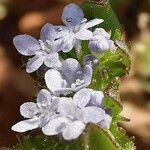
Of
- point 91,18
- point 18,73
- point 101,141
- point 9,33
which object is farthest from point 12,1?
point 101,141

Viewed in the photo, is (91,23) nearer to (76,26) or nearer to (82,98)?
(76,26)

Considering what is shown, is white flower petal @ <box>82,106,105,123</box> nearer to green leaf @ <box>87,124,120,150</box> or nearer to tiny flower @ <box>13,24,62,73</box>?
green leaf @ <box>87,124,120,150</box>

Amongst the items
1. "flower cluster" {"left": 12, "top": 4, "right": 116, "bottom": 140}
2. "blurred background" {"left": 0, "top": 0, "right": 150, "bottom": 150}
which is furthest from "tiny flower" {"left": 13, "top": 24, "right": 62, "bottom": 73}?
"blurred background" {"left": 0, "top": 0, "right": 150, "bottom": 150}

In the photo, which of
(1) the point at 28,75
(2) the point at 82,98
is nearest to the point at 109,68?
(2) the point at 82,98

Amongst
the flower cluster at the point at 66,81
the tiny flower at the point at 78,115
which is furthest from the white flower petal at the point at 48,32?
the tiny flower at the point at 78,115

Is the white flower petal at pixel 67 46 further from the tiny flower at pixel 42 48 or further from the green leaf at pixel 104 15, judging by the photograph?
the green leaf at pixel 104 15
